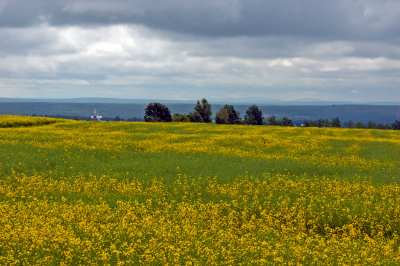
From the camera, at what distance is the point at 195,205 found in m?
13.3

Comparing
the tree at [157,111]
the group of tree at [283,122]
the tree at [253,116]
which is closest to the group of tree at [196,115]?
the tree at [157,111]

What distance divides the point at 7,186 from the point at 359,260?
1461cm

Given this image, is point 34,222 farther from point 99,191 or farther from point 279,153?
point 279,153

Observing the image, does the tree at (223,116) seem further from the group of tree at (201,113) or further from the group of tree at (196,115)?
Answer: the group of tree at (201,113)

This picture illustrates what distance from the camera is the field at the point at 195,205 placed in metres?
8.80

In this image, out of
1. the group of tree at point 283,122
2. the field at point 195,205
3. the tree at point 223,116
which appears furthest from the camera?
the group of tree at point 283,122

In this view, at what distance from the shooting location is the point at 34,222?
10.5 m

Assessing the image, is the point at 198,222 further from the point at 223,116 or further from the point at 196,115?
the point at 223,116

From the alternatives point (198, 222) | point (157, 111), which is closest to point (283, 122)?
point (157, 111)

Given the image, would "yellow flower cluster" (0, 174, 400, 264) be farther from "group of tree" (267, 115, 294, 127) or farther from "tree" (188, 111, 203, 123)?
"group of tree" (267, 115, 294, 127)

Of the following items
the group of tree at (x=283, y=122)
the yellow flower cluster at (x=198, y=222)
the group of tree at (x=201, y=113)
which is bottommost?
the yellow flower cluster at (x=198, y=222)

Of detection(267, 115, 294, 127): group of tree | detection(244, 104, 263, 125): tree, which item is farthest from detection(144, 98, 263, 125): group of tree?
detection(267, 115, 294, 127): group of tree

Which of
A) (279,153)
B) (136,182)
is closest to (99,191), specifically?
(136,182)

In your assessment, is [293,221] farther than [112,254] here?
Yes
